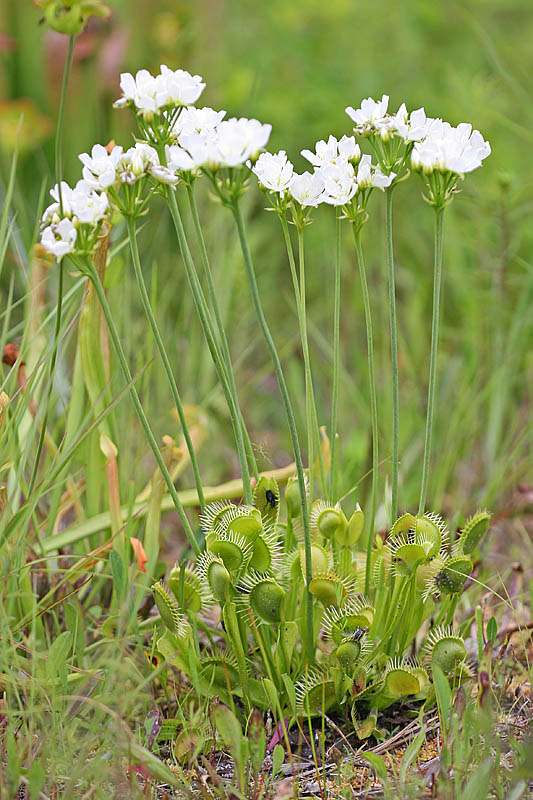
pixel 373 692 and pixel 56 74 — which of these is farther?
pixel 56 74

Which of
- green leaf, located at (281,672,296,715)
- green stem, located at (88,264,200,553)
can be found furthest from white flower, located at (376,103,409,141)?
green leaf, located at (281,672,296,715)

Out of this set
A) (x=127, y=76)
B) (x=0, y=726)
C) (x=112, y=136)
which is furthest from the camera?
(x=112, y=136)

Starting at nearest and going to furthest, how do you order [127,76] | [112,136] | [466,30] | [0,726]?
[127,76] → [0,726] → [112,136] → [466,30]

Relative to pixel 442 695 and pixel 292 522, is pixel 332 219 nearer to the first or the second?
pixel 292 522

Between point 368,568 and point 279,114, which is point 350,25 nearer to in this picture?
point 279,114

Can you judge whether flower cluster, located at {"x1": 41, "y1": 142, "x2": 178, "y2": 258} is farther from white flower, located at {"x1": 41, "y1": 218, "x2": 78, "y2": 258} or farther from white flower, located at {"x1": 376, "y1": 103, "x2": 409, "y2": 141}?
white flower, located at {"x1": 376, "y1": 103, "x2": 409, "y2": 141}

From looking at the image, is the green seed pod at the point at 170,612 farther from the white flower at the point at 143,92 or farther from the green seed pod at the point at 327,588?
the white flower at the point at 143,92

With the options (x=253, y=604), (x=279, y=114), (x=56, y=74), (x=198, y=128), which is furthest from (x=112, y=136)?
(x=253, y=604)

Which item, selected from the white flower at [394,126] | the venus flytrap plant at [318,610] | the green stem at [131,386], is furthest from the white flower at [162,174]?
the venus flytrap plant at [318,610]

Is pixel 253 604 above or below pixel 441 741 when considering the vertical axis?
above
